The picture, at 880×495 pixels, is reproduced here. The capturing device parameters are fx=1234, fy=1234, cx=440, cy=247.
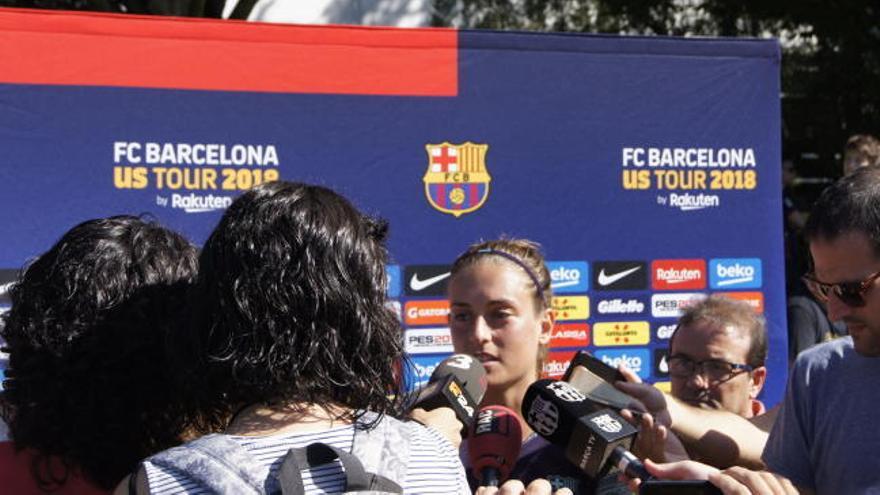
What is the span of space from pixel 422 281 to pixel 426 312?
128mm

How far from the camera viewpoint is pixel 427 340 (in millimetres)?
5047

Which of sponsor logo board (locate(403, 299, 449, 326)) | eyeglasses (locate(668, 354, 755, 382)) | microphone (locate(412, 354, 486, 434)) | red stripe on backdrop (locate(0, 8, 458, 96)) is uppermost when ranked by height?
red stripe on backdrop (locate(0, 8, 458, 96))

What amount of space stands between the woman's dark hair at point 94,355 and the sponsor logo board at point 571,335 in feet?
10.6

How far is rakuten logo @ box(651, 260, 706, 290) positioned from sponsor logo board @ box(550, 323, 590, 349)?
15.2 inches

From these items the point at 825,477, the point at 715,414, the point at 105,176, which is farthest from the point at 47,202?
the point at 825,477

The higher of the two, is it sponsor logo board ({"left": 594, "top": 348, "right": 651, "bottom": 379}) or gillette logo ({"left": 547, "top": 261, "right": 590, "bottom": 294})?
gillette logo ({"left": 547, "top": 261, "right": 590, "bottom": 294})

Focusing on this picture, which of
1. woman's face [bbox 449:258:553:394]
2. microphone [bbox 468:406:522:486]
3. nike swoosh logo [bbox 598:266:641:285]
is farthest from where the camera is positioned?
nike swoosh logo [bbox 598:266:641:285]

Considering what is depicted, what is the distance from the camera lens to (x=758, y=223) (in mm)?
5602

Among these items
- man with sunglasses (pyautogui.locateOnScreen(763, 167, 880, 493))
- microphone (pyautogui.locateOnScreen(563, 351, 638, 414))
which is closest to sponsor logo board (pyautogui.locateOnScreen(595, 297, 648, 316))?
microphone (pyautogui.locateOnScreen(563, 351, 638, 414))

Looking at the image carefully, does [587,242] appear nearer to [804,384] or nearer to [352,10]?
[804,384]

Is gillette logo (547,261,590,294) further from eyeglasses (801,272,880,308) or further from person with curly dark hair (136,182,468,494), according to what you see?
person with curly dark hair (136,182,468,494)

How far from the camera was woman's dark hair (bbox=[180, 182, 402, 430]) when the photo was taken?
6.06 feet

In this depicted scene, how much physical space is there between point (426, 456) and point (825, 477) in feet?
4.26

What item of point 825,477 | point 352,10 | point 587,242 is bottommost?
point 825,477
